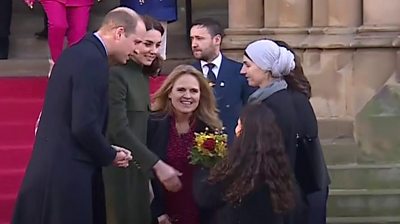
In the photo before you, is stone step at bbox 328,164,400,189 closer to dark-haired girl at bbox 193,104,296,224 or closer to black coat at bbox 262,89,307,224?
black coat at bbox 262,89,307,224

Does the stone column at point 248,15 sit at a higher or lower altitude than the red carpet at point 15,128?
higher

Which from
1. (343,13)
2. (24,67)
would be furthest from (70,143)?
(24,67)

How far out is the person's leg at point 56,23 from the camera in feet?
29.7

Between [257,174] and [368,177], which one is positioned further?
[368,177]

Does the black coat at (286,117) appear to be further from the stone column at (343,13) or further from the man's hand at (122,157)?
the stone column at (343,13)

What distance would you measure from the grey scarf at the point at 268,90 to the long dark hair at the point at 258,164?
0.87ft

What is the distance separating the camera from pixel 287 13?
8.54 metres

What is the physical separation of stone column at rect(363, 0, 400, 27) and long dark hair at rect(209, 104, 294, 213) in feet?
11.6

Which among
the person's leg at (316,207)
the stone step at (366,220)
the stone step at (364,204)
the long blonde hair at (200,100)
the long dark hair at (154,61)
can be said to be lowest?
the stone step at (366,220)

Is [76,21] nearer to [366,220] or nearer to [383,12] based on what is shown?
[383,12]

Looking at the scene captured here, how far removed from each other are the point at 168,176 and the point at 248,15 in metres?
3.49

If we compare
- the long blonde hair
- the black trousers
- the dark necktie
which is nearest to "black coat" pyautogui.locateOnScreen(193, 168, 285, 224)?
the long blonde hair

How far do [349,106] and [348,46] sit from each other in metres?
0.44

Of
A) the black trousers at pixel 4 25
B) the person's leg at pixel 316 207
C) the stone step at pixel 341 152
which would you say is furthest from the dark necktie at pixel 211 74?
the black trousers at pixel 4 25
